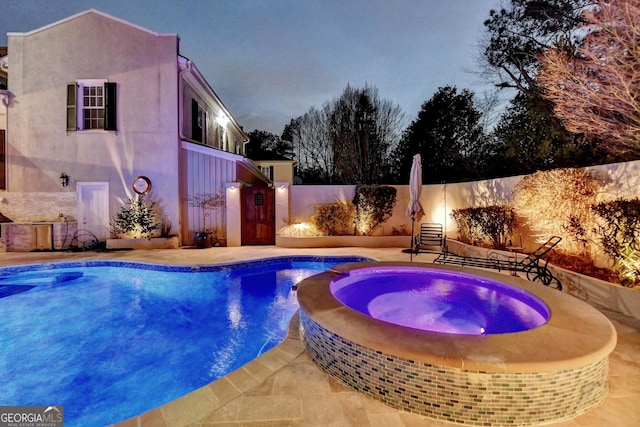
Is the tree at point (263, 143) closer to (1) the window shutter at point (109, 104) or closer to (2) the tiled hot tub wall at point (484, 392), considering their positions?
(1) the window shutter at point (109, 104)

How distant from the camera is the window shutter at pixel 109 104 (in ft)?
33.6

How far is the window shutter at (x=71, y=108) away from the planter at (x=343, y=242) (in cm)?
841

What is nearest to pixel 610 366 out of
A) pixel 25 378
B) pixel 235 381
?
pixel 235 381

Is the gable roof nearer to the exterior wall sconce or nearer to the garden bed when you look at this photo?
the exterior wall sconce

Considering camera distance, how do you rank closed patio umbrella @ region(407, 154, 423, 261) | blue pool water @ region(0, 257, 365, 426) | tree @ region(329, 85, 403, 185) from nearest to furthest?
blue pool water @ region(0, 257, 365, 426) < closed patio umbrella @ region(407, 154, 423, 261) < tree @ region(329, 85, 403, 185)

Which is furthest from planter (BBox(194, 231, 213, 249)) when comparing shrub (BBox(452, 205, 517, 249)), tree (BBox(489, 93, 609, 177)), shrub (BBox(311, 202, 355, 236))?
tree (BBox(489, 93, 609, 177))

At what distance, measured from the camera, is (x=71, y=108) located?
10.3 meters

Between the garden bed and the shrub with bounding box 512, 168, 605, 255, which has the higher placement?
the shrub with bounding box 512, 168, 605, 255

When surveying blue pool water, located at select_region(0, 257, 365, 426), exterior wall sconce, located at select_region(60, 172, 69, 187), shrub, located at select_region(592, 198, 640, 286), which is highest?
exterior wall sconce, located at select_region(60, 172, 69, 187)

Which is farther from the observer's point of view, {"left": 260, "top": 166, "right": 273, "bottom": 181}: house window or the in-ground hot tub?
{"left": 260, "top": 166, "right": 273, "bottom": 181}: house window

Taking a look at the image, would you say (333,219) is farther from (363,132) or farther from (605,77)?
(363,132)

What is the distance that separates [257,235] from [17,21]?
63.0 ft

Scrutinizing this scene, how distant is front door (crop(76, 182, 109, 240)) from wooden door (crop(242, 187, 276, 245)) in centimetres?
489

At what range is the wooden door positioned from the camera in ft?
36.4
